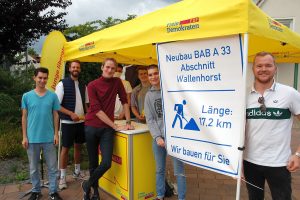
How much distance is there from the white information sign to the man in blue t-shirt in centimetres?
158

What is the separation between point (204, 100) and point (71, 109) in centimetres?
236

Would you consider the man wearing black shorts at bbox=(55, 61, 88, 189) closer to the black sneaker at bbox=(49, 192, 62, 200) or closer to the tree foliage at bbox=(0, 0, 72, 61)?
the black sneaker at bbox=(49, 192, 62, 200)

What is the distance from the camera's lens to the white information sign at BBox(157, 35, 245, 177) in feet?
8.07

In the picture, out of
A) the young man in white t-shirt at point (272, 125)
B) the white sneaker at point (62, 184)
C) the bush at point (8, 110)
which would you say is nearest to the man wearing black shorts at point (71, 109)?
the white sneaker at point (62, 184)

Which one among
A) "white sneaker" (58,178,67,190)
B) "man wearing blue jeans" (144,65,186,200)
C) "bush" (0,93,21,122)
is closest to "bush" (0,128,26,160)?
"bush" (0,93,21,122)

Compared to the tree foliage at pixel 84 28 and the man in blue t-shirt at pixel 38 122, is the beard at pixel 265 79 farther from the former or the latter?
the tree foliage at pixel 84 28

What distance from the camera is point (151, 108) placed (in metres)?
3.37

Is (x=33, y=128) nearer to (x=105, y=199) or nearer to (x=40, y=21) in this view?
(x=105, y=199)

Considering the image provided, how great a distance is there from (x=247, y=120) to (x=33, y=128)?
2.53m

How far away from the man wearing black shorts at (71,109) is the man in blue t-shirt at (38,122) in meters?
0.49

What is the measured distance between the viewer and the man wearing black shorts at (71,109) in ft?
14.1

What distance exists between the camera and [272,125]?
238 cm

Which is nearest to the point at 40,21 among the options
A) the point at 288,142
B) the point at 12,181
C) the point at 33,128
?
the point at 12,181

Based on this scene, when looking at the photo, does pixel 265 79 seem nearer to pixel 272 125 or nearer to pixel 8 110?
pixel 272 125
